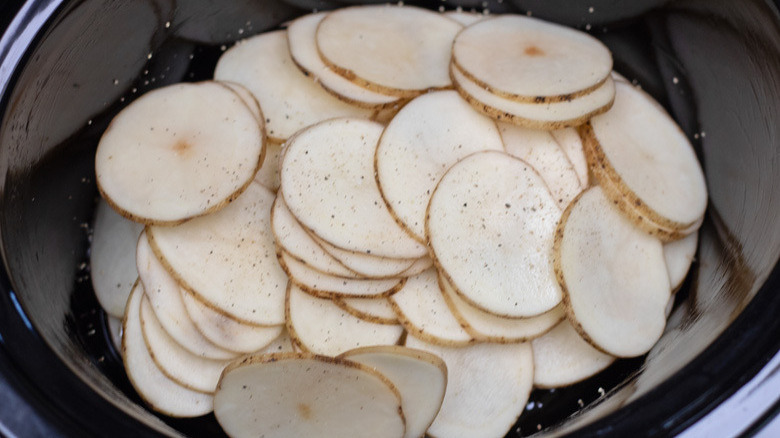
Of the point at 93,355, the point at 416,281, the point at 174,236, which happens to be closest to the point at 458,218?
the point at 416,281

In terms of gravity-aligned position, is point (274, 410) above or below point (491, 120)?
below

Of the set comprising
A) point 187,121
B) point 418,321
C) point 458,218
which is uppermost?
point 187,121

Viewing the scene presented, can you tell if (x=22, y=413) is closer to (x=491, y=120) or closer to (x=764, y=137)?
(x=491, y=120)

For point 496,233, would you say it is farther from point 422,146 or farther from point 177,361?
point 177,361

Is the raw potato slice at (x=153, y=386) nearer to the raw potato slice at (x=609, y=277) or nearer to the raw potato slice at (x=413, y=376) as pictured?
the raw potato slice at (x=413, y=376)

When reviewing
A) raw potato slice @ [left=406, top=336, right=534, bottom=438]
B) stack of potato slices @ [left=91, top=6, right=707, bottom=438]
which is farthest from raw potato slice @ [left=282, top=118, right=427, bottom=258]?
raw potato slice @ [left=406, top=336, right=534, bottom=438]
